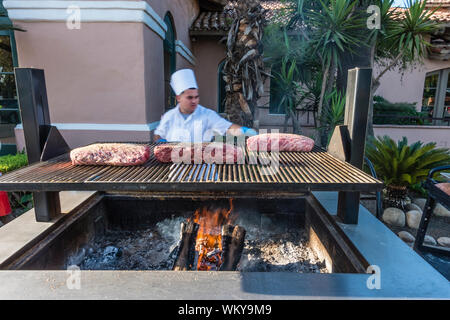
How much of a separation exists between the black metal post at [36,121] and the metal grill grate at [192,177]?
0.19 m

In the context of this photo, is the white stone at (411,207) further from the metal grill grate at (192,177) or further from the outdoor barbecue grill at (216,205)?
the metal grill grate at (192,177)

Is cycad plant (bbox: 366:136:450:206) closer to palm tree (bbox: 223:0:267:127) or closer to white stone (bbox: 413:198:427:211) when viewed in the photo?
white stone (bbox: 413:198:427:211)

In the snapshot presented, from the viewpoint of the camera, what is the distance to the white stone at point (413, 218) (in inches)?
152

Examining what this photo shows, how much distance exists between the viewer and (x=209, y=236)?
7.04ft

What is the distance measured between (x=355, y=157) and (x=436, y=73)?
1110cm

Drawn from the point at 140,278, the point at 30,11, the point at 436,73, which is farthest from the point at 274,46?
the point at 436,73

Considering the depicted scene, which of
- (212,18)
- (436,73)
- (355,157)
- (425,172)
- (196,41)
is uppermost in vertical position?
(212,18)

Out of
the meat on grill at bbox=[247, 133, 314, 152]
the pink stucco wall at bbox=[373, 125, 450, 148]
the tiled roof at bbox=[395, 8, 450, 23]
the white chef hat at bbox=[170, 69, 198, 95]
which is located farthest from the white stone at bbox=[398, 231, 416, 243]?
the tiled roof at bbox=[395, 8, 450, 23]

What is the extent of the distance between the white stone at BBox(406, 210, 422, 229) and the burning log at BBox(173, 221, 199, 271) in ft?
11.4

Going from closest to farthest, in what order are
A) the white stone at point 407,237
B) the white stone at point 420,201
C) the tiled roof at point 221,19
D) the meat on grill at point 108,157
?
the meat on grill at point 108,157, the white stone at point 407,237, the white stone at point 420,201, the tiled roof at point 221,19

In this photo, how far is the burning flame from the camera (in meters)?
1.91

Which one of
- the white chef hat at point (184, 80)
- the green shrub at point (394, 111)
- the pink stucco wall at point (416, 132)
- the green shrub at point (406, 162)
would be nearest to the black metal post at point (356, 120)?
the white chef hat at point (184, 80)

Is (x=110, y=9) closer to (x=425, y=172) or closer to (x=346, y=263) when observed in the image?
(x=346, y=263)
